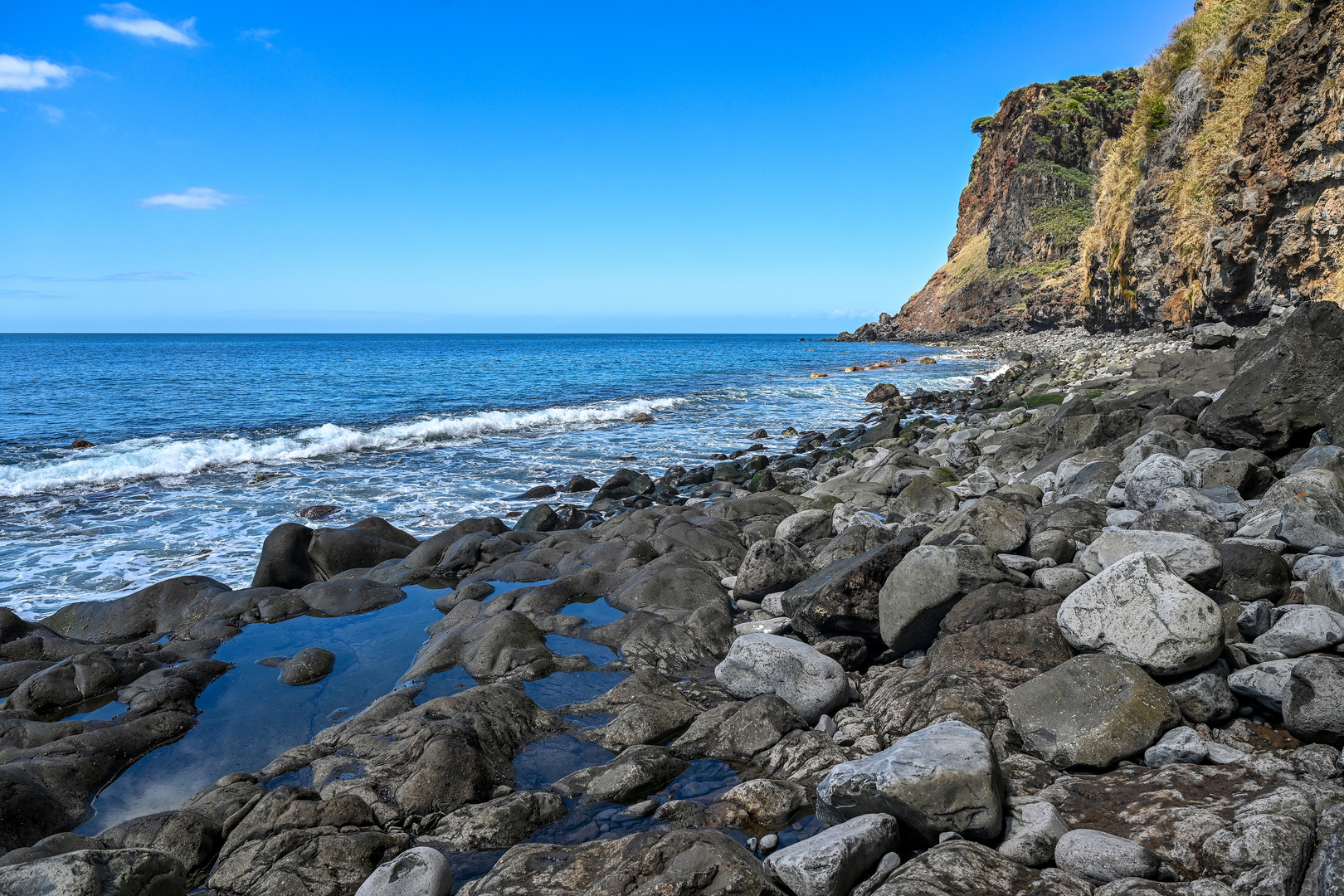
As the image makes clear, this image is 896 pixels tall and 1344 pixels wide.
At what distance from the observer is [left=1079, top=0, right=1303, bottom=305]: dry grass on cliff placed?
59.4ft

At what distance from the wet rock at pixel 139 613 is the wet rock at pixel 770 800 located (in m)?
7.30

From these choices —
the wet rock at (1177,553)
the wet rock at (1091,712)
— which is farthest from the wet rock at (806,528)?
the wet rock at (1091,712)

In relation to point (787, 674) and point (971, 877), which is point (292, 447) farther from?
point (971, 877)

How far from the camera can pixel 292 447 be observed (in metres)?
19.9

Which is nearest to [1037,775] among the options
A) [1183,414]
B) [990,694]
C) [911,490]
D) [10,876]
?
[990,694]

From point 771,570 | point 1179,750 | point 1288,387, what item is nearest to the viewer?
point 1179,750

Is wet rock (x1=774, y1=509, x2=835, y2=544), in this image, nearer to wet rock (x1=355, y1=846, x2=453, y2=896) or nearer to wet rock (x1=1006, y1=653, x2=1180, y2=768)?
wet rock (x1=1006, y1=653, x2=1180, y2=768)

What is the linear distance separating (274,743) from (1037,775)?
551 centimetres

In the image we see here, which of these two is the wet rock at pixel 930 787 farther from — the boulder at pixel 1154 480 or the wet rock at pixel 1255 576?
the boulder at pixel 1154 480

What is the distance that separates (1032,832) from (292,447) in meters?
20.8

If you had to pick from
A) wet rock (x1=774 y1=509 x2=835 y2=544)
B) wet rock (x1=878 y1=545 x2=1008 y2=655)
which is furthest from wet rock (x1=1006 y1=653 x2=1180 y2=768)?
wet rock (x1=774 y1=509 x2=835 y2=544)

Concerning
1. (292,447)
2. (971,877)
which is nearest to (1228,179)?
(971,877)

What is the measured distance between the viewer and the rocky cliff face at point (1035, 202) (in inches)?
2601

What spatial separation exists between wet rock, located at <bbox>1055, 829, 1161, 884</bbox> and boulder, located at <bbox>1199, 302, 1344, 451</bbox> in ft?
21.8
